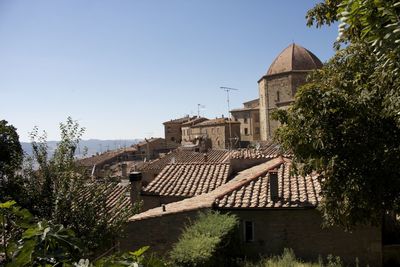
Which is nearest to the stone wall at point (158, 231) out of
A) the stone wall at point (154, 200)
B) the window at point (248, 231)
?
the window at point (248, 231)

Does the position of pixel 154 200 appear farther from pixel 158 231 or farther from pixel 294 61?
pixel 294 61

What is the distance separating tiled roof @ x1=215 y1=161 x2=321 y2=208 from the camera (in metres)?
12.6

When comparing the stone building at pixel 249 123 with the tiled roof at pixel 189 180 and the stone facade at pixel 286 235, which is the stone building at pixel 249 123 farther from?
the stone facade at pixel 286 235

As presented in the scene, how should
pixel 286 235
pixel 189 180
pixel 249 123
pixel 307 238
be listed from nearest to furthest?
pixel 307 238
pixel 286 235
pixel 189 180
pixel 249 123

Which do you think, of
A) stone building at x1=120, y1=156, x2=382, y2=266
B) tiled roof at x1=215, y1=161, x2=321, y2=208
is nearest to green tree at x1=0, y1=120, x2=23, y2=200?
stone building at x1=120, y1=156, x2=382, y2=266

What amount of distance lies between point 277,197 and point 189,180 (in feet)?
19.7

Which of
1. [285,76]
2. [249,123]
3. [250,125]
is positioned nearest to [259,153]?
[285,76]

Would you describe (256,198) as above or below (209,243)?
above

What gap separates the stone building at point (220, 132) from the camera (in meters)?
68.0

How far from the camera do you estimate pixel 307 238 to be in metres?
12.5

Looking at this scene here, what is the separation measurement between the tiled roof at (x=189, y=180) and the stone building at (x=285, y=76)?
131 ft

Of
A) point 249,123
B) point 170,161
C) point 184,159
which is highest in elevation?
point 249,123

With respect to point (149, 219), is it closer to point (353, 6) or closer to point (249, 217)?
point (249, 217)

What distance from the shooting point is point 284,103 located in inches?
2178
